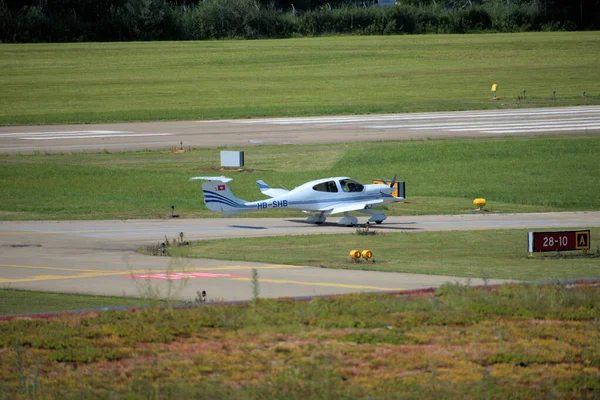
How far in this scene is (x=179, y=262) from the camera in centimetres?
2828

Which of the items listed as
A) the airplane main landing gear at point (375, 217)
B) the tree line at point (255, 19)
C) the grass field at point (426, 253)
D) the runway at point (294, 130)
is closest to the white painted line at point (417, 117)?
the runway at point (294, 130)

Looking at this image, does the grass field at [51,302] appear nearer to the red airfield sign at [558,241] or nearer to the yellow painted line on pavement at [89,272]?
the yellow painted line on pavement at [89,272]

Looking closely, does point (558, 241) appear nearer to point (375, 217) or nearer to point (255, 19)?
point (375, 217)

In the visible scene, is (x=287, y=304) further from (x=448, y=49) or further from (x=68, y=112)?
(x=448, y=49)

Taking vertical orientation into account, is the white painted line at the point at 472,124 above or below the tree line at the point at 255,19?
below

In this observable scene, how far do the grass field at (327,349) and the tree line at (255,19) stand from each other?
4086 inches

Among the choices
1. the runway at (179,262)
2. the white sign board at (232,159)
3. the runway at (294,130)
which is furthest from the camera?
the runway at (294,130)

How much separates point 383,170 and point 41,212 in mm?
18442

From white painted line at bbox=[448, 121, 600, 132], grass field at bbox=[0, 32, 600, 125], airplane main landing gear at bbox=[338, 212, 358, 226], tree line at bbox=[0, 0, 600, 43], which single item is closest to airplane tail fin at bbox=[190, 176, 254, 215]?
airplane main landing gear at bbox=[338, 212, 358, 226]

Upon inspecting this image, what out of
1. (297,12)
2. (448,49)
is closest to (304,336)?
(448,49)

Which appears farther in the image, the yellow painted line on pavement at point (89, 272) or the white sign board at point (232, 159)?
the white sign board at point (232, 159)

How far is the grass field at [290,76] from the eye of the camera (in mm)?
81688

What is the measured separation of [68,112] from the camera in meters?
80.4

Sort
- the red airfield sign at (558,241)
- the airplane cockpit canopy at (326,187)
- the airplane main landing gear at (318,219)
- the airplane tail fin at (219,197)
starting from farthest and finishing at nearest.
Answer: the airplane main landing gear at (318,219), the airplane cockpit canopy at (326,187), the airplane tail fin at (219,197), the red airfield sign at (558,241)
